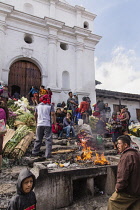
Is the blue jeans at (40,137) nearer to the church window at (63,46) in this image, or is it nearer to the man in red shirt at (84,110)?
the man in red shirt at (84,110)

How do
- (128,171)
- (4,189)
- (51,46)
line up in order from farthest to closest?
(51,46) < (4,189) < (128,171)

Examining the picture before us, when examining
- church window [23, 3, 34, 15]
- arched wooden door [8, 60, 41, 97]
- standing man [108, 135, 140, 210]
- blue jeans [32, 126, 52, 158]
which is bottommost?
standing man [108, 135, 140, 210]

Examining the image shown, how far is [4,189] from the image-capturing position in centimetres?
312

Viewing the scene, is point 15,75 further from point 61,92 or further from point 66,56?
point 66,56

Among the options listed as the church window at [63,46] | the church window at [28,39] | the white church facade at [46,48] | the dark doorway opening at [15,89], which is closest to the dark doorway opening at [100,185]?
the white church facade at [46,48]

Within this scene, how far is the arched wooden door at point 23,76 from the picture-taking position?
41.3ft

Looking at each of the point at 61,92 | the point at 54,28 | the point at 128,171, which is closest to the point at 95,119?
the point at 61,92

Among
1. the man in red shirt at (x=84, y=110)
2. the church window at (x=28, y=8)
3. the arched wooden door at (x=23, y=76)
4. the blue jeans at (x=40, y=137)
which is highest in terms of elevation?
the church window at (x=28, y=8)

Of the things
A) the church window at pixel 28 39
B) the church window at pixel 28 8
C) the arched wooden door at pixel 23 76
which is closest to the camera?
the arched wooden door at pixel 23 76

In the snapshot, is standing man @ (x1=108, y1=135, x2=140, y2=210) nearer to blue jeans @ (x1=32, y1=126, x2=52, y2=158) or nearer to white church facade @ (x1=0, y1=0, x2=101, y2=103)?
blue jeans @ (x1=32, y1=126, x2=52, y2=158)

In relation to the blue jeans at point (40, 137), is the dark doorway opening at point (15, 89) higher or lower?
higher

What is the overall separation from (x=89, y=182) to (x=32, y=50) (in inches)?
475

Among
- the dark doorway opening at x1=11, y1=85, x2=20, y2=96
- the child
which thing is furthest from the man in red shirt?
the child

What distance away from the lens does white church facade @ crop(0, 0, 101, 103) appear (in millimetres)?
12414
